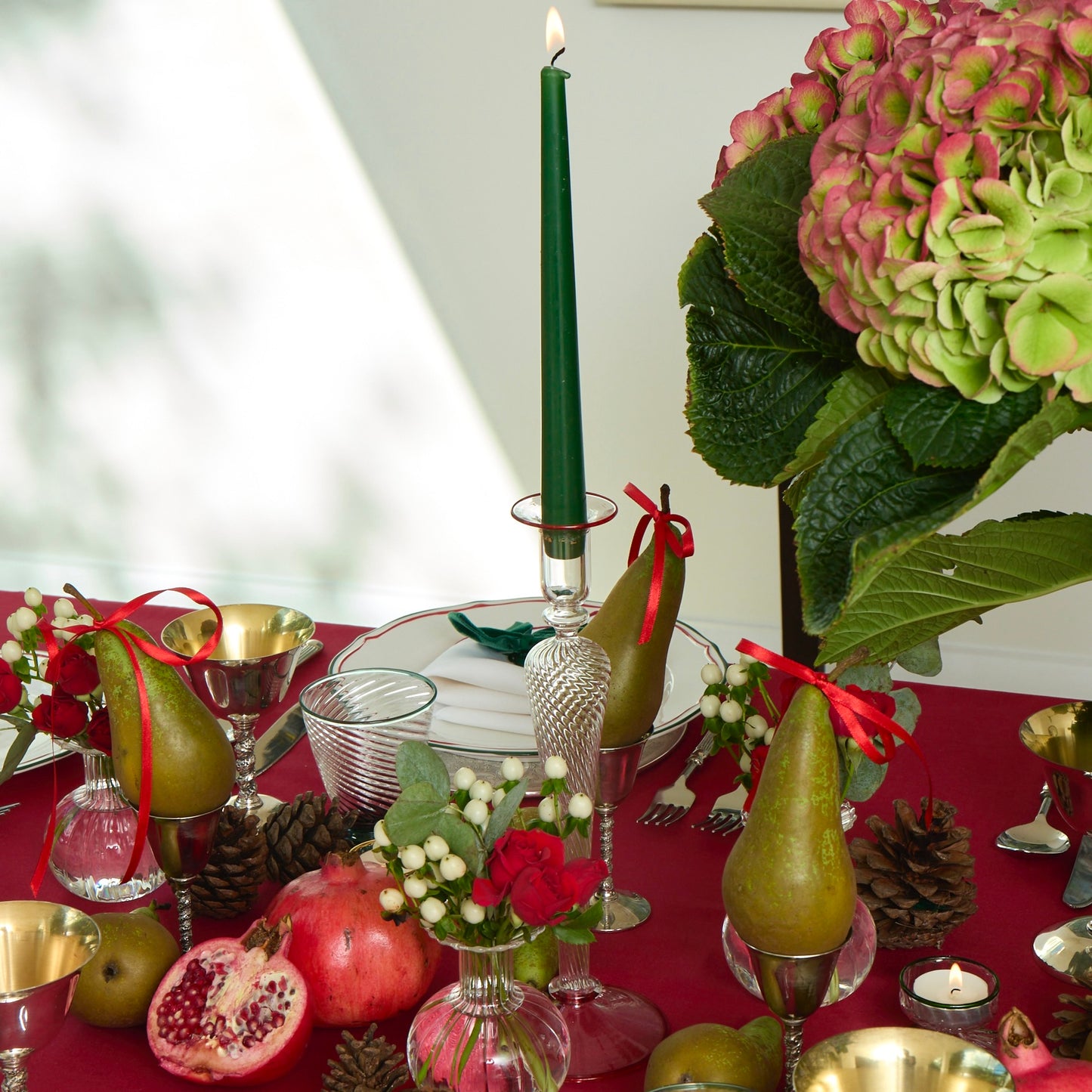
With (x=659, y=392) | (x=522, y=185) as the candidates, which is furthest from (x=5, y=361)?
(x=659, y=392)

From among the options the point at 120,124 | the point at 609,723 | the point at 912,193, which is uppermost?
the point at 120,124

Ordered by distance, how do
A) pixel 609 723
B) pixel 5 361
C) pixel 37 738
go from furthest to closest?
pixel 5 361 < pixel 37 738 < pixel 609 723

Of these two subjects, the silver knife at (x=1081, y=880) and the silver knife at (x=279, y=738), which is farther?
the silver knife at (x=279, y=738)

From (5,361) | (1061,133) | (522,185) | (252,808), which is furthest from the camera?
(5,361)

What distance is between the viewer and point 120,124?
2539mm

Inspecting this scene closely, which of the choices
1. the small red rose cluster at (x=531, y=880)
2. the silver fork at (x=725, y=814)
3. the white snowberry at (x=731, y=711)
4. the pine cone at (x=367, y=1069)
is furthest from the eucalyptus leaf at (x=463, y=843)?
the silver fork at (x=725, y=814)

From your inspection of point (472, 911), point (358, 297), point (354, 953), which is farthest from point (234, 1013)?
point (358, 297)

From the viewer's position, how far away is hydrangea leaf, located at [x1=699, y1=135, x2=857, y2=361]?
44 centimetres

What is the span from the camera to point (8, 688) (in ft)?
2.28

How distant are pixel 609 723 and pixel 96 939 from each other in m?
0.25

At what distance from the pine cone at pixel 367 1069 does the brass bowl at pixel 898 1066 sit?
19cm

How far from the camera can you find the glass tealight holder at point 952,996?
1.83ft

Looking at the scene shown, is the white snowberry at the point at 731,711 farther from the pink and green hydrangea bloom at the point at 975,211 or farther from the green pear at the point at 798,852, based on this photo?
the pink and green hydrangea bloom at the point at 975,211

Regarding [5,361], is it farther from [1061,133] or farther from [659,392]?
[1061,133]
